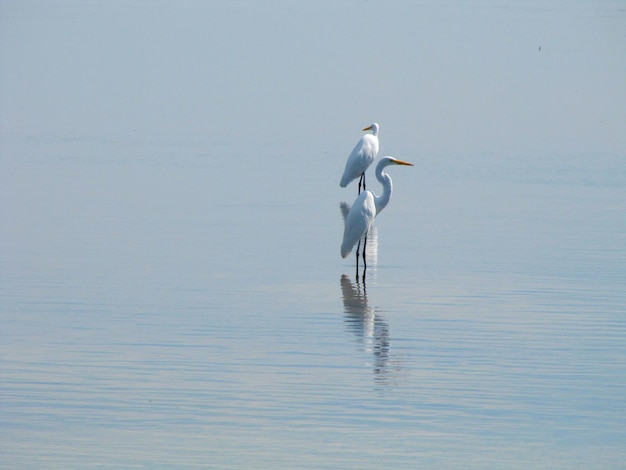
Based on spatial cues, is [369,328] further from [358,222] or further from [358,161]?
[358,161]

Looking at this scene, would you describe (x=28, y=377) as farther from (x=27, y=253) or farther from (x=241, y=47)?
(x=241, y=47)

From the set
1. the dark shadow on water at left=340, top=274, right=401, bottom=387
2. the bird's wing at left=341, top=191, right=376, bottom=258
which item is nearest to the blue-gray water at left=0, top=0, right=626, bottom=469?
the dark shadow on water at left=340, top=274, right=401, bottom=387

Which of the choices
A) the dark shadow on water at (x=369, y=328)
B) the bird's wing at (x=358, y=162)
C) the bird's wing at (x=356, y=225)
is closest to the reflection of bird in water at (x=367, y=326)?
the dark shadow on water at (x=369, y=328)

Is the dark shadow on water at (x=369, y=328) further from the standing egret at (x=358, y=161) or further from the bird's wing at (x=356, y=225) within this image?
the standing egret at (x=358, y=161)

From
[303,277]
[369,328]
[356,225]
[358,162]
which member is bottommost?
[369,328]

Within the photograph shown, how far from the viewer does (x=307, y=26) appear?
3403cm

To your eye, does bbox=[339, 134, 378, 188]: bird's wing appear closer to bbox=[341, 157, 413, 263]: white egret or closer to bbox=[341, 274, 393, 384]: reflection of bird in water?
bbox=[341, 157, 413, 263]: white egret

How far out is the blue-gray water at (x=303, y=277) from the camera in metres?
5.87

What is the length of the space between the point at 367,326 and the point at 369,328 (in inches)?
2.1

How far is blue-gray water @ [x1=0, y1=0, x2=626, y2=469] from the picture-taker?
19.3ft

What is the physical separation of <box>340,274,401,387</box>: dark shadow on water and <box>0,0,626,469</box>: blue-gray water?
1.0 inches

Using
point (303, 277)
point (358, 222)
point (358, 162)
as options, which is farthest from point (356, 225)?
point (358, 162)

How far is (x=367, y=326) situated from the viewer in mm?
7934

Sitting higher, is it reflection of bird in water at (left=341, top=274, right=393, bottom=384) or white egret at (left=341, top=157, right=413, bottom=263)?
white egret at (left=341, top=157, right=413, bottom=263)
